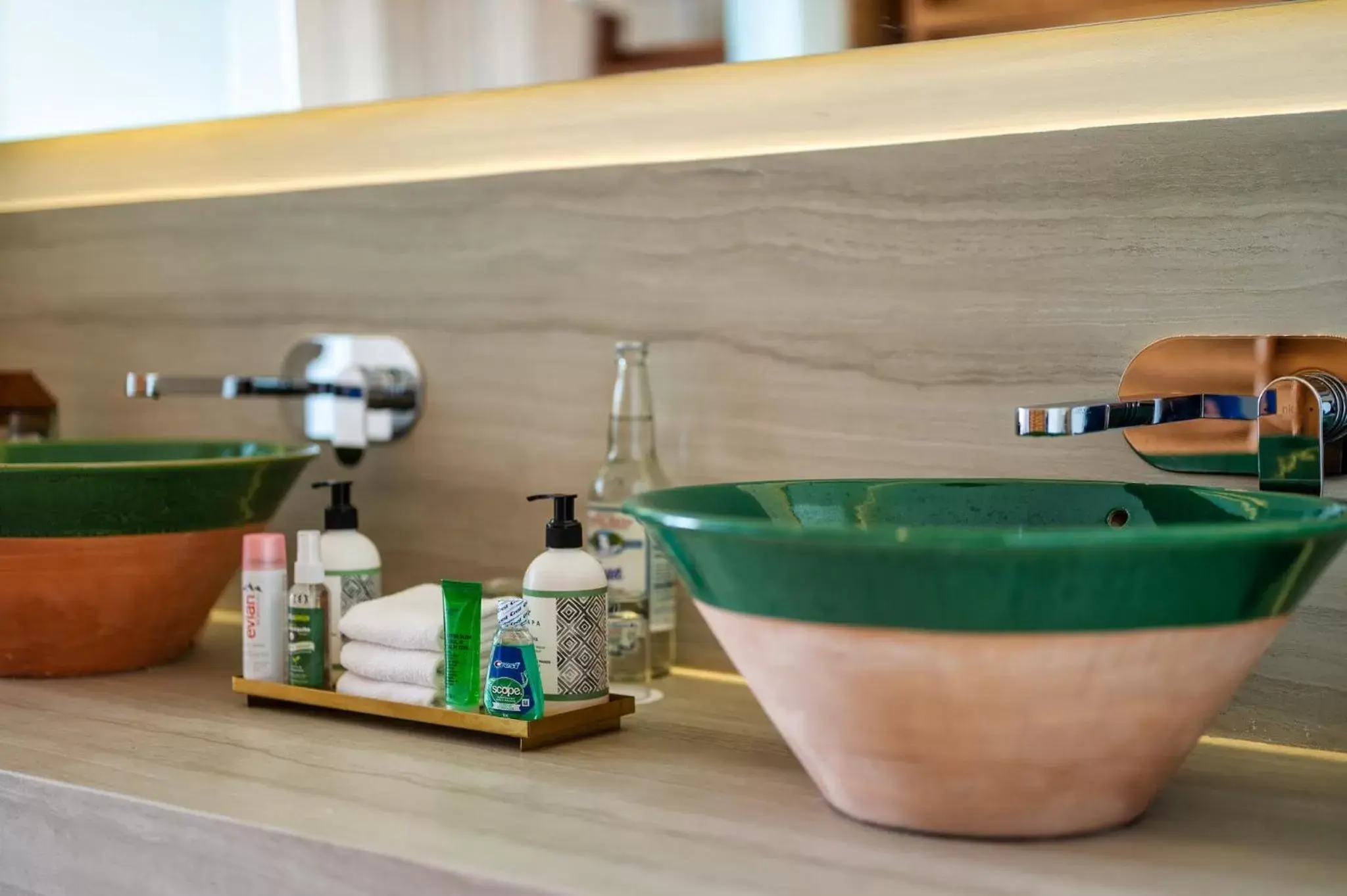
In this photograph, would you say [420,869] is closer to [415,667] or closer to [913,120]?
[415,667]

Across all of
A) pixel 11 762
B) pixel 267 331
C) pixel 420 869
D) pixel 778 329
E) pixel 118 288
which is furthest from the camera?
pixel 118 288

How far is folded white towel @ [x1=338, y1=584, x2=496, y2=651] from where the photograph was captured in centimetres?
105

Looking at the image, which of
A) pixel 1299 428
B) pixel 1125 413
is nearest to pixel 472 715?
pixel 1125 413

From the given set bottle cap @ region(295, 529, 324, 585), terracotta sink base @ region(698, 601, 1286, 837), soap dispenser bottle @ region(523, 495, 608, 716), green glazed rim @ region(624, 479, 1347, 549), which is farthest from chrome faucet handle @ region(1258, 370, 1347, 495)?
bottle cap @ region(295, 529, 324, 585)

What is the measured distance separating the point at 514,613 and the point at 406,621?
4.0 inches

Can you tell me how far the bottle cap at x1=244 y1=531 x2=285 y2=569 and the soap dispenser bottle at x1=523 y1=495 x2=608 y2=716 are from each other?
247 millimetres

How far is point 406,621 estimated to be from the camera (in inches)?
41.9

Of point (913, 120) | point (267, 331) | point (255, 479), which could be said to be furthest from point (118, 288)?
point (913, 120)

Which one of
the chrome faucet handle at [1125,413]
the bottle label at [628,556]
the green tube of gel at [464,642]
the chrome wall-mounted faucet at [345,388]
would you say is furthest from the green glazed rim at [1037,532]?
the chrome wall-mounted faucet at [345,388]

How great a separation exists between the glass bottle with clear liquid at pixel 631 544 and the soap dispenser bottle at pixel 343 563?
7.5 inches

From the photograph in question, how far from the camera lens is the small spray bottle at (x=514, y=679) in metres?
0.98

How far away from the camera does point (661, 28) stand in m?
1.24

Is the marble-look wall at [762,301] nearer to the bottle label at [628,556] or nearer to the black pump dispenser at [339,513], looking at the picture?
the bottle label at [628,556]

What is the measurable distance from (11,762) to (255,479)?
14.2 inches
